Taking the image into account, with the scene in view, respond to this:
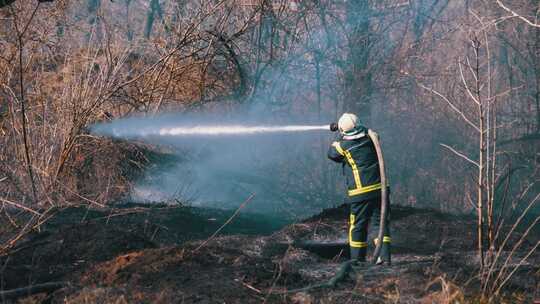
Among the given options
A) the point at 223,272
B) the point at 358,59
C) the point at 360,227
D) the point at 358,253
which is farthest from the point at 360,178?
the point at 358,59

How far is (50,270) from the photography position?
649 centimetres

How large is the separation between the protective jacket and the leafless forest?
1108 mm

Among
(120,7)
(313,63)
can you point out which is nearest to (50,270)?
(313,63)

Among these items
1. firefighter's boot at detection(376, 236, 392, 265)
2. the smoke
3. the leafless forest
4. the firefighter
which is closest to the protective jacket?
the firefighter

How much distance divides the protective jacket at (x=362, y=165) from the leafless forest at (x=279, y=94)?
43.6 inches

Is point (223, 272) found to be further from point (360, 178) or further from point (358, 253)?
point (360, 178)

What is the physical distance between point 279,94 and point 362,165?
924cm

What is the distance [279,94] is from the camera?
54.3 feet

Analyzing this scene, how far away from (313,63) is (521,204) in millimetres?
5746

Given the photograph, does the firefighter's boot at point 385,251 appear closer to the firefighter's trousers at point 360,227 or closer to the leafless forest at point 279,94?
the firefighter's trousers at point 360,227

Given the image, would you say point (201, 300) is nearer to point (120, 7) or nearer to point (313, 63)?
point (313, 63)

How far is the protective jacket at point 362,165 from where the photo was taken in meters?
7.46

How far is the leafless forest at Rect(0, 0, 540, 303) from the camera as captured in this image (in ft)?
29.2

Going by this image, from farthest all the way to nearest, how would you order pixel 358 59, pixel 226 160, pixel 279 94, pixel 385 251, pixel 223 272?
pixel 226 160 → pixel 279 94 → pixel 358 59 → pixel 385 251 → pixel 223 272
